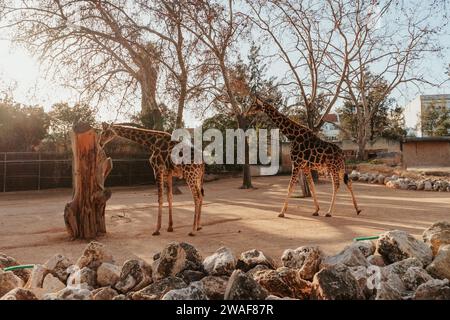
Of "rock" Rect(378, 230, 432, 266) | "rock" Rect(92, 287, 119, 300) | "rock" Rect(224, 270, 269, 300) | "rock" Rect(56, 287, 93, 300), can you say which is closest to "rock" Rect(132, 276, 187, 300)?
"rock" Rect(92, 287, 119, 300)

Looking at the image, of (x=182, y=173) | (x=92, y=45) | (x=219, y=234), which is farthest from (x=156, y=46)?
(x=219, y=234)

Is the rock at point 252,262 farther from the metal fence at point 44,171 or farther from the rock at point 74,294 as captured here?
the metal fence at point 44,171

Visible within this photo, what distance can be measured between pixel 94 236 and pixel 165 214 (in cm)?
252

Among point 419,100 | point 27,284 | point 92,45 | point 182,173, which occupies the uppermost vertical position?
point 419,100

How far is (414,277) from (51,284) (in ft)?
10.1

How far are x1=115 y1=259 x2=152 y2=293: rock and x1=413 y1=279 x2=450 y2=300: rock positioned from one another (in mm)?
2155

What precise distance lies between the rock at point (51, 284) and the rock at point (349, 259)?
2.36 m

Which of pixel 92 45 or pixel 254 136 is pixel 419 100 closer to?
pixel 254 136

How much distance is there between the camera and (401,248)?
12.6 ft

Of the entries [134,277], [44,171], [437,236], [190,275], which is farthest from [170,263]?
[44,171]

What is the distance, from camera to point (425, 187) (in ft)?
44.5

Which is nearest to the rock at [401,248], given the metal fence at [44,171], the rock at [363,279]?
the rock at [363,279]

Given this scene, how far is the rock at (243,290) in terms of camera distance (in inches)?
112

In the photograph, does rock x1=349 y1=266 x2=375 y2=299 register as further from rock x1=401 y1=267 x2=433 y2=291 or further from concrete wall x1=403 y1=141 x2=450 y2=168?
concrete wall x1=403 y1=141 x2=450 y2=168
